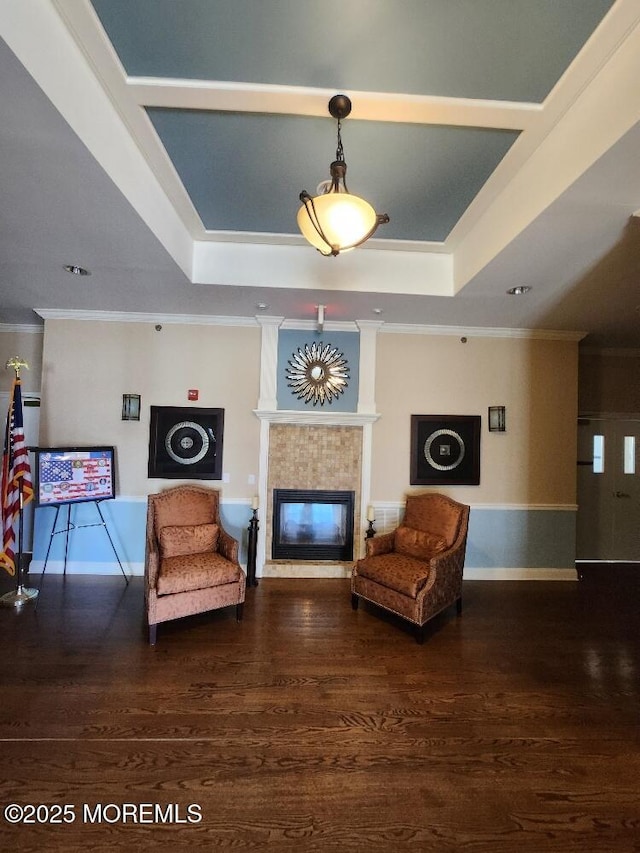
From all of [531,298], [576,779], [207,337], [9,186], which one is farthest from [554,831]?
[207,337]

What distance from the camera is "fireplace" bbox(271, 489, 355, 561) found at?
14.2ft

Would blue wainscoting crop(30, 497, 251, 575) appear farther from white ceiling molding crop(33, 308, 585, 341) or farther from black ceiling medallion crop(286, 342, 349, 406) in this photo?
white ceiling molding crop(33, 308, 585, 341)

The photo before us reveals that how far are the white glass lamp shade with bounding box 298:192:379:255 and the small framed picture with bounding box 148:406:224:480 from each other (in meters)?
2.83

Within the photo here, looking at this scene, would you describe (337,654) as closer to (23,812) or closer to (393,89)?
(23,812)

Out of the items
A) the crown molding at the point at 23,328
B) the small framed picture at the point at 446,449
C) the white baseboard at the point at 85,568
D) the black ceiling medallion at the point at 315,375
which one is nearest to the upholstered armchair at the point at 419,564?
the small framed picture at the point at 446,449

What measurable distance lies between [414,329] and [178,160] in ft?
9.51

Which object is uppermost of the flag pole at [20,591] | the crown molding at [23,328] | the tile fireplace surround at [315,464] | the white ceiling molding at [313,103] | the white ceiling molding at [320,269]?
the white ceiling molding at [313,103]

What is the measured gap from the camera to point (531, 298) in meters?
3.51

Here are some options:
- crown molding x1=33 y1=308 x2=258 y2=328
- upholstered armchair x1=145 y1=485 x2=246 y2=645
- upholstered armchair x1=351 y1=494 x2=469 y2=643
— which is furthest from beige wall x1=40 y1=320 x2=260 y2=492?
upholstered armchair x1=351 y1=494 x2=469 y2=643

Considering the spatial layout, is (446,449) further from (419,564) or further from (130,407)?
(130,407)

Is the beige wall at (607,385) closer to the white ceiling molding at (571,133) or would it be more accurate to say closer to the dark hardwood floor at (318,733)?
the dark hardwood floor at (318,733)

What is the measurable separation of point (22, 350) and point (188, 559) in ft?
12.0

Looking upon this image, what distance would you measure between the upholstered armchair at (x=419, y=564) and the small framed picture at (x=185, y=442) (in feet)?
6.42

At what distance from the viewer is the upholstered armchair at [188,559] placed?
9.72 feet
